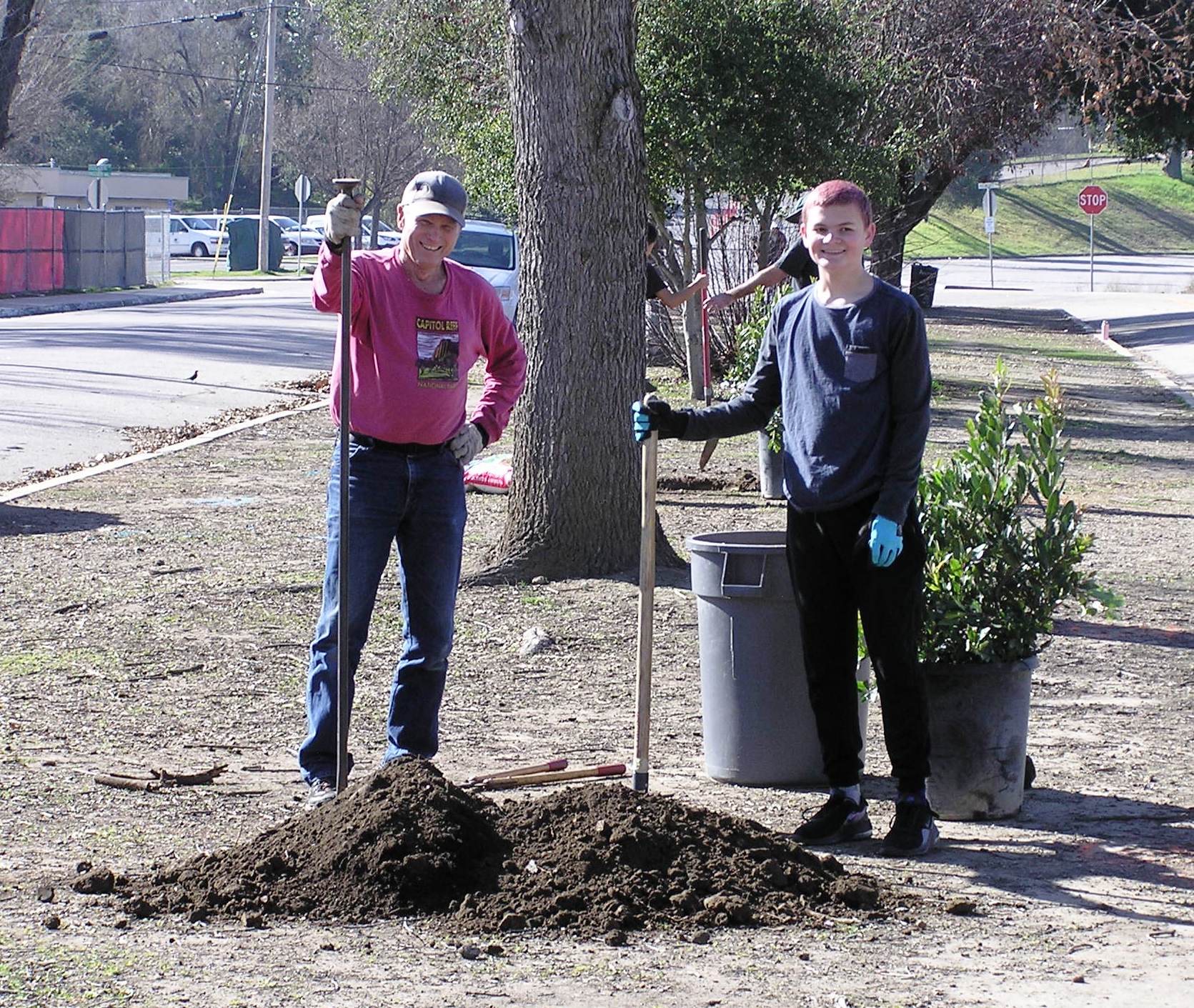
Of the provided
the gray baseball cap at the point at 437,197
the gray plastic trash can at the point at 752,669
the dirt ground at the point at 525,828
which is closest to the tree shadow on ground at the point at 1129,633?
the dirt ground at the point at 525,828

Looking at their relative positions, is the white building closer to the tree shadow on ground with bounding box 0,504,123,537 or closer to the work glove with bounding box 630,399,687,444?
the tree shadow on ground with bounding box 0,504,123,537

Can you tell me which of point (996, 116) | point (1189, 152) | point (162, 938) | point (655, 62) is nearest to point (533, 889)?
point (162, 938)

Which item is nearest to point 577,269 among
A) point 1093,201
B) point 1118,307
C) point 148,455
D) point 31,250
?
point 148,455

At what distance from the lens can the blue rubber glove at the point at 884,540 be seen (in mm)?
4559

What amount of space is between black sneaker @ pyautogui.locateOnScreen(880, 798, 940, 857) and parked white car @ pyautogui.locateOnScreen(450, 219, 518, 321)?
61.8ft

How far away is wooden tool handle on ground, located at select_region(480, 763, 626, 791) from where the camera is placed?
17.8 feet

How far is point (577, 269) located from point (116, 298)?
101 ft

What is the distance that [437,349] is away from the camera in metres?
4.98

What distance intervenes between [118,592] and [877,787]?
455 cm

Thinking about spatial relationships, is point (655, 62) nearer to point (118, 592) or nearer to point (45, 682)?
point (118, 592)

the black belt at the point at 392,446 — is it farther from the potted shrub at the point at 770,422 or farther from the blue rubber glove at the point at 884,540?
the potted shrub at the point at 770,422

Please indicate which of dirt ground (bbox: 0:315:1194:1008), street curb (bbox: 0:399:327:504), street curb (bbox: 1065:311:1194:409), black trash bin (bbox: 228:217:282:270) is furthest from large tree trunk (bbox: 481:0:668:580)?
black trash bin (bbox: 228:217:282:270)

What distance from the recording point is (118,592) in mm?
8609

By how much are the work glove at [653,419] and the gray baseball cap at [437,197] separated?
761mm
